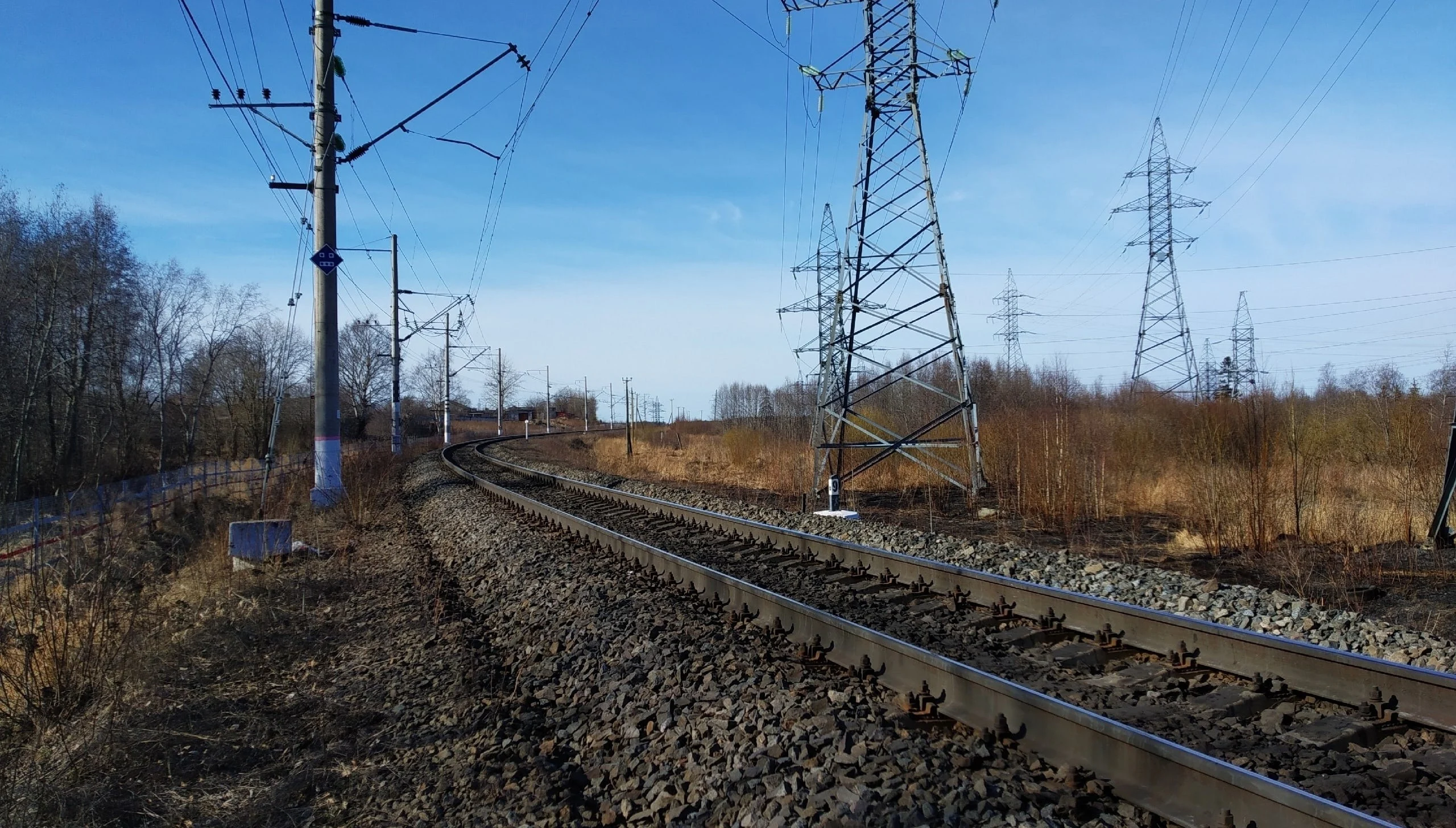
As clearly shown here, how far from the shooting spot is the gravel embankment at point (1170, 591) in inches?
223

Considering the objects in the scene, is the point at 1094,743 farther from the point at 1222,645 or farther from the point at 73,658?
the point at 73,658

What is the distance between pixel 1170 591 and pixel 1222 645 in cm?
230

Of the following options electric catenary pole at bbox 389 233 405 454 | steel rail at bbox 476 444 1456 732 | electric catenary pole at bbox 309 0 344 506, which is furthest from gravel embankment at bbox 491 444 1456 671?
electric catenary pole at bbox 389 233 405 454

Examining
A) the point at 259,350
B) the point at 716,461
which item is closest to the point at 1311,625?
the point at 716,461

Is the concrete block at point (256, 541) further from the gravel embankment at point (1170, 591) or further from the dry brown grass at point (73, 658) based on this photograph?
the gravel embankment at point (1170, 591)

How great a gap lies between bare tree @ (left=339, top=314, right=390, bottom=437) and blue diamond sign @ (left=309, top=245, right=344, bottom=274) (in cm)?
5474

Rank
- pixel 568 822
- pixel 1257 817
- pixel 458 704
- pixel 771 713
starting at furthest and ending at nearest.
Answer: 1. pixel 458 704
2. pixel 771 713
3. pixel 568 822
4. pixel 1257 817

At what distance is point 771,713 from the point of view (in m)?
4.54

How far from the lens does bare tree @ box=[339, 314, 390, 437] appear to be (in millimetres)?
70312

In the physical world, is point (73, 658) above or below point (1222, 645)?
below

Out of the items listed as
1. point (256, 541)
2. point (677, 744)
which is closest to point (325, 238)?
point (256, 541)

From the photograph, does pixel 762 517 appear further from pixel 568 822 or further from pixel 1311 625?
pixel 568 822

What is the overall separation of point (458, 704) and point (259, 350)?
56.3m

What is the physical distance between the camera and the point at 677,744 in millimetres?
4371
